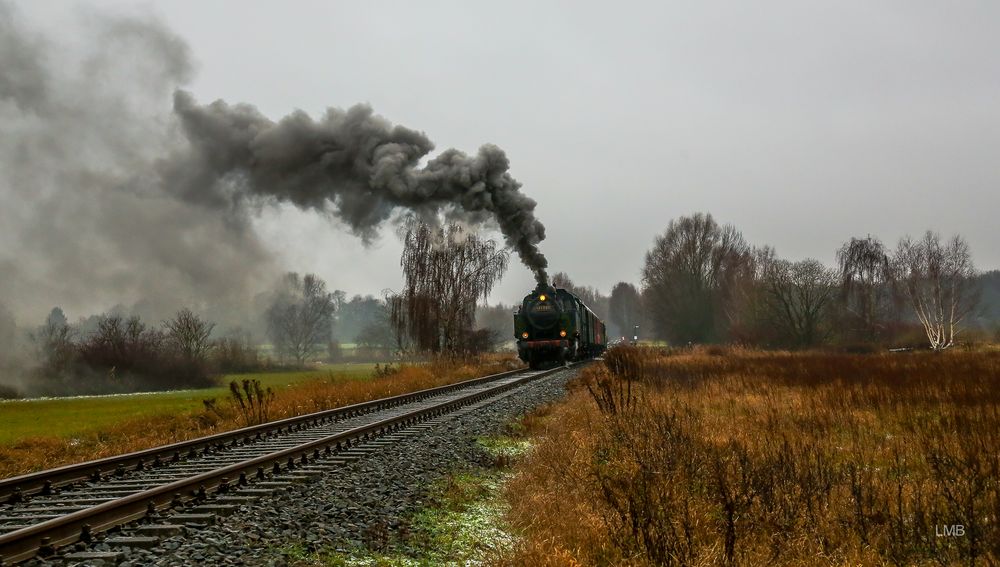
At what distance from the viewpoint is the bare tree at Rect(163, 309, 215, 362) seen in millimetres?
38094

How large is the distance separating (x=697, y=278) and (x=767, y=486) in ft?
188

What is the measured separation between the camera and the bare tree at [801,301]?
150 feet

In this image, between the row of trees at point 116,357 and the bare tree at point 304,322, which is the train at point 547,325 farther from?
the bare tree at point 304,322

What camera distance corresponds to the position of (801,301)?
46.0 m

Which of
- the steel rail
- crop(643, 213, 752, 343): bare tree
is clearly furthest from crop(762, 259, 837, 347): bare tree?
the steel rail

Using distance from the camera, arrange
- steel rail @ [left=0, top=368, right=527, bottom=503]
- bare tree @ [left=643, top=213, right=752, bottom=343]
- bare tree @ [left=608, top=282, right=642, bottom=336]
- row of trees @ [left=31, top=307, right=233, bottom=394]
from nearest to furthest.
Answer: steel rail @ [left=0, top=368, right=527, bottom=503], row of trees @ [left=31, top=307, right=233, bottom=394], bare tree @ [left=643, top=213, right=752, bottom=343], bare tree @ [left=608, top=282, right=642, bottom=336]

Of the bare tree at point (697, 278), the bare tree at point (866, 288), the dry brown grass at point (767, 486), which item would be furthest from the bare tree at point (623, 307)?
the dry brown grass at point (767, 486)

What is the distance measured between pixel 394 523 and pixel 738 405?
9754 millimetres

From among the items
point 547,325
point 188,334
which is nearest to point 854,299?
point 547,325

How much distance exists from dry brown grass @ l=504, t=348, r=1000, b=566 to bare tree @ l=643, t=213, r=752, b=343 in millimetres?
48791

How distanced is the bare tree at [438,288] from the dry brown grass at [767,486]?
2227 cm

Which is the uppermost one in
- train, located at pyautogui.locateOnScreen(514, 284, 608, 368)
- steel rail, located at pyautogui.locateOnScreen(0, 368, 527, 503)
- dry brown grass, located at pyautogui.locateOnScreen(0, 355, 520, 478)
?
train, located at pyautogui.locateOnScreen(514, 284, 608, 368)

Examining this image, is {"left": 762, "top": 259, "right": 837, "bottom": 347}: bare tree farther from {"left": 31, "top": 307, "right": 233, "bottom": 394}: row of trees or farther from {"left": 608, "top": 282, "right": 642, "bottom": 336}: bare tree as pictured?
{"left": 608, "top": 282, "right": 642, "bottom": 336}: bare tree

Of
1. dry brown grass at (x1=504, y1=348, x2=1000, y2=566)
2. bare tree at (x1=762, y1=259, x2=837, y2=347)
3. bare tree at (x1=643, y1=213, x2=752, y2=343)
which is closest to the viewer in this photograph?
dry brown grass at (x1=504, y1=348, x2=1000, y2=566)
